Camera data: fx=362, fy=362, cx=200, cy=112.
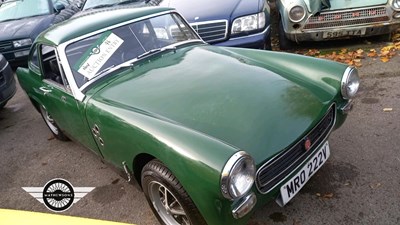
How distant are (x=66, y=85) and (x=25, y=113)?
116 inches

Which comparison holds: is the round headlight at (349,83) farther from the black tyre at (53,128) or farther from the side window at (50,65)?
the black tyre at (53,128)

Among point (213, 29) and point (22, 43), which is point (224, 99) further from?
point (22, 43)

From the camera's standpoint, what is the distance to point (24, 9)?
837 centimetres

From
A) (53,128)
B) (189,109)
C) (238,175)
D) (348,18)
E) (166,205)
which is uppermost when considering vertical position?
(189,109)

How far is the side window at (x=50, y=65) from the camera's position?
3.63 metres

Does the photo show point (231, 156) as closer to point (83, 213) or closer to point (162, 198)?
point (162, 198)

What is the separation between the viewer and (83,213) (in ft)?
10.3

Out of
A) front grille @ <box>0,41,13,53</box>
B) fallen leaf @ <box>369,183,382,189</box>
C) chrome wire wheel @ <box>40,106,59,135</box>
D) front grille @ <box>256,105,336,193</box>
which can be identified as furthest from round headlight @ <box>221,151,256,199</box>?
front grille @ <box>0,41,13,53</box>

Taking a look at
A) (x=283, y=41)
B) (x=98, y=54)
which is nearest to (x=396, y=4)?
(x=283, y=41)

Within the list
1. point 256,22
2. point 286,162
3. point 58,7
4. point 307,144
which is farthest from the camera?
point 58,7

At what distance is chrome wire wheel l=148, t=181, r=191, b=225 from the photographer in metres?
2.50

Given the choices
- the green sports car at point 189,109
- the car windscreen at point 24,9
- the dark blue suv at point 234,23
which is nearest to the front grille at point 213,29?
the dark blue suv at point 234,23

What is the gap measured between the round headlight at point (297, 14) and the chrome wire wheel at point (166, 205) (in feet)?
12.7

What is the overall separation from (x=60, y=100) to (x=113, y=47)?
0.73 metres
